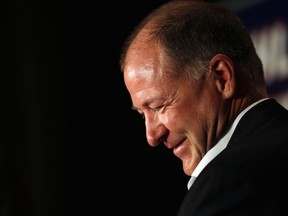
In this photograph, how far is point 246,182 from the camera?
3.42 ft

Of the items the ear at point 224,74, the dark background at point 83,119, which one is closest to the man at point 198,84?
the ear at point 224,74

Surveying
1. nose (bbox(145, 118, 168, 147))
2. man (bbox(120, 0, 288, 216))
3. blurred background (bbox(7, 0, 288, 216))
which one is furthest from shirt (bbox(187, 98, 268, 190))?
blurred background (bbox(7, 0, 288, 216))

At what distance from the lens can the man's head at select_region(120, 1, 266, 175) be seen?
1.38 meters

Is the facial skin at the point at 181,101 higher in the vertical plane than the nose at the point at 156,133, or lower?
higher

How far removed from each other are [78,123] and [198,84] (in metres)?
1.79

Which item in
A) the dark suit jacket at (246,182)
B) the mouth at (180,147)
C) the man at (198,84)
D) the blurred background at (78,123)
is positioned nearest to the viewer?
the dark suit jacket at (246,182)

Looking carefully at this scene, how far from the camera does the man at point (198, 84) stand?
1323 mm

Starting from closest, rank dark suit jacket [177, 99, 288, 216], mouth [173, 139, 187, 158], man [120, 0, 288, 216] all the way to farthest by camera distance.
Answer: dark suit jacket [177, 99, 288, 216] < man [120, 0, 288, 216] < mouth [173, 139, 187, 158]

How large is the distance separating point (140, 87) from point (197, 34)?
19cm

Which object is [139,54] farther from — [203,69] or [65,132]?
[65,132]

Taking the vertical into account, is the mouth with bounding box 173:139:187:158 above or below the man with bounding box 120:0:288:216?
below

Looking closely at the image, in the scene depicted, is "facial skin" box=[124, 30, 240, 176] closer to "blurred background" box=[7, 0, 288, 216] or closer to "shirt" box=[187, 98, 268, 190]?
"shirt" box=[187, 98, 268, 190]

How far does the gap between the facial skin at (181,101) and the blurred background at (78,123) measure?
1.54 metres

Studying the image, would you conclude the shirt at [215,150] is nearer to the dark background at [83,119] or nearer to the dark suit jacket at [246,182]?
the dark suit jacket at [246,182]
